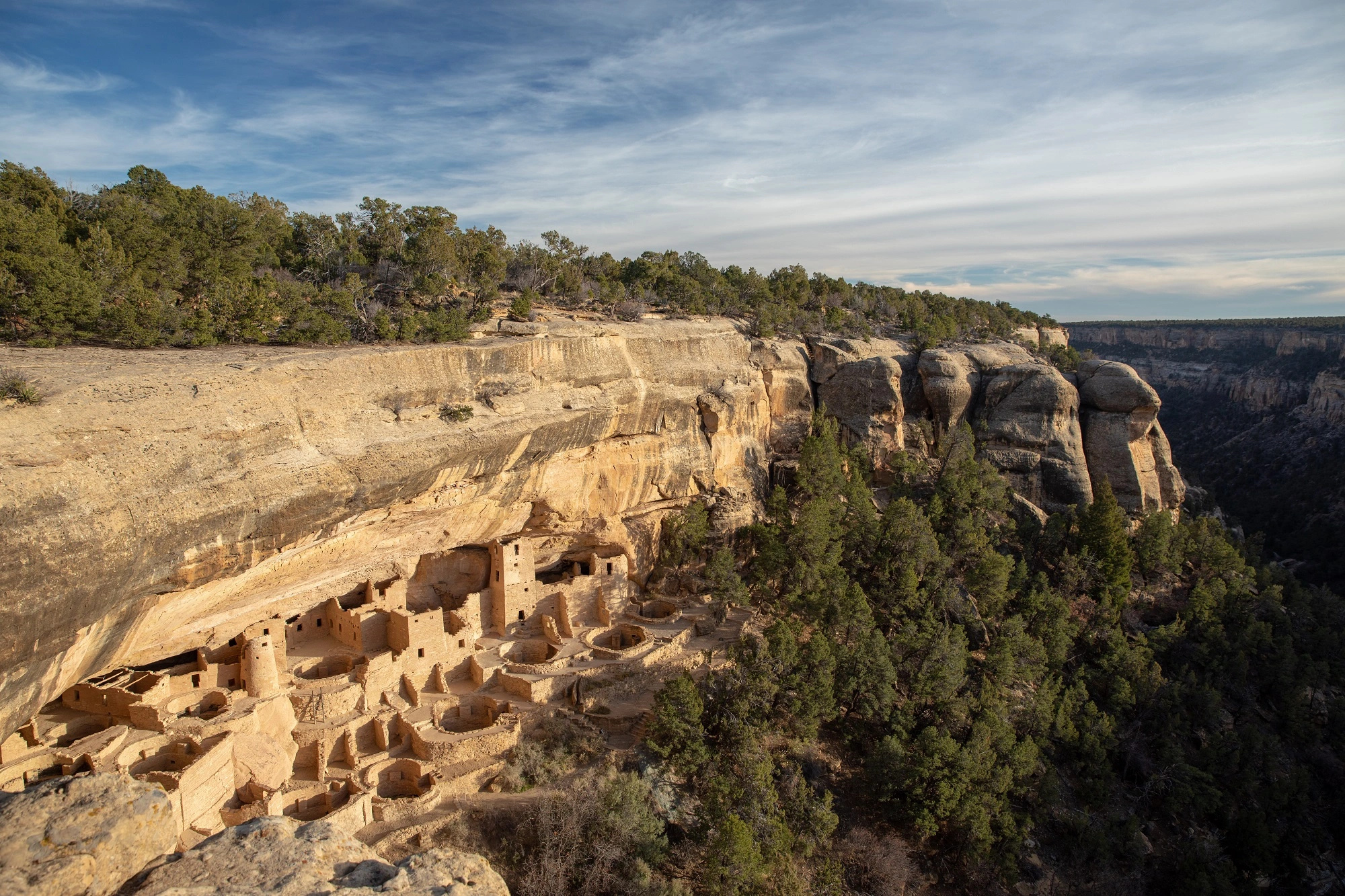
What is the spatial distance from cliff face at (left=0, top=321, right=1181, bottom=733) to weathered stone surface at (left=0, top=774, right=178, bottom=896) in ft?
15.2

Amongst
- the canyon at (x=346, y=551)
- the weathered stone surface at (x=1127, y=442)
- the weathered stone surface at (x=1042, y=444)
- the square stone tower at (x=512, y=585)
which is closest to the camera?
the canyon at (x=346, y=551)

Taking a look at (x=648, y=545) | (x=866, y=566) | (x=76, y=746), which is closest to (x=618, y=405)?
(x=648, y=545)

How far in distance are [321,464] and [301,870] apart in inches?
383

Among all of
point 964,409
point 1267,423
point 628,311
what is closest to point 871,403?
point 964,409

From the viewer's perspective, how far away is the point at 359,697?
1741 centimetres

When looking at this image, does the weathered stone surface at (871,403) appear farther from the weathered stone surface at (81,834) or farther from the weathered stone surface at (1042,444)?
the weathered stone surface at (81,834)

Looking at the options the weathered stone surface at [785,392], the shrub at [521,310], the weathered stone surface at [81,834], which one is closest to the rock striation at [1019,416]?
the weathered stone surface at [785,392]

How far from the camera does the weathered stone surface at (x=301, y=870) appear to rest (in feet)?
23.3

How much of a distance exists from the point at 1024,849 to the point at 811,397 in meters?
19.3

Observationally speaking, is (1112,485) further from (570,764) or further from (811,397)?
(570,764)

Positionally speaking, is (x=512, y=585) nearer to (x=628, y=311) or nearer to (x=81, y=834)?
(x=628, y=311)

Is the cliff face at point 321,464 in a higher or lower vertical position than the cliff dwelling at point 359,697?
higher

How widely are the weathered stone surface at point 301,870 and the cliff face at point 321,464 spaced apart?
6.40 m

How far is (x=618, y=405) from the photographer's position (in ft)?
76.3
